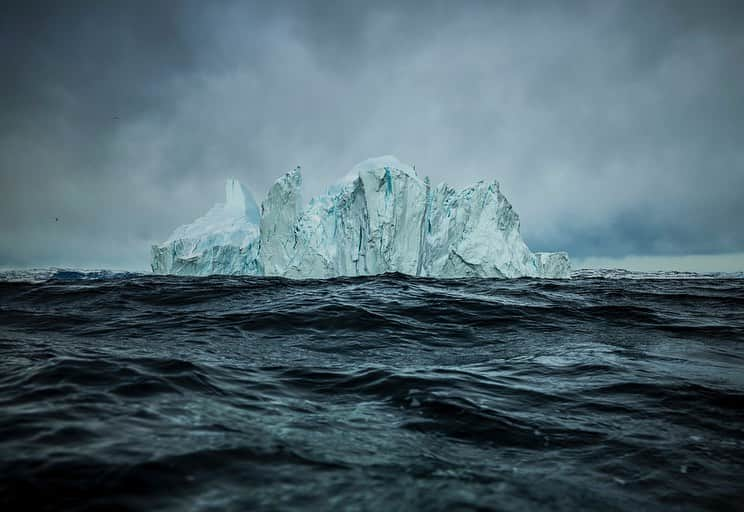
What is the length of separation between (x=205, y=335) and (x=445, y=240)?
Answer: 2817 cm

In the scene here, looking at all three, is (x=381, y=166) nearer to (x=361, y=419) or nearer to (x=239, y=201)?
(x=239, y=201)

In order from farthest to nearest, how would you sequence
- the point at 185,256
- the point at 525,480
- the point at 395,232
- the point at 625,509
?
1. the point at 185,256
2. the point at 395,232
3. the point at 525,480
4. the point at 625,509

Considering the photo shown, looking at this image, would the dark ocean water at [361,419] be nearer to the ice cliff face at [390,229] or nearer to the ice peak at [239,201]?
the ice cliff face at [390,229]

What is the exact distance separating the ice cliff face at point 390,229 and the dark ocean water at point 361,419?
23576mm

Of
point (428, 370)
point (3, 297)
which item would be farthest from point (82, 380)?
point (3, 297)

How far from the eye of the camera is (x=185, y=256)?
39.8m

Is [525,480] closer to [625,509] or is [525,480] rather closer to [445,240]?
[625,509]

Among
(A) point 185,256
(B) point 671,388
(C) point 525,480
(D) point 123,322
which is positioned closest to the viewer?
(C) point 525,480

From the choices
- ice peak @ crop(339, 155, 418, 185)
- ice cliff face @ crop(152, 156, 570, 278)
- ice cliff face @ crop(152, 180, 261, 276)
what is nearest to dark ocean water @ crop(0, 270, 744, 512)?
ice cliff face @ crop(152, 156, 570, 278)

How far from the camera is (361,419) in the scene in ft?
10.5

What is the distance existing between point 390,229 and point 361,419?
90.8 feet

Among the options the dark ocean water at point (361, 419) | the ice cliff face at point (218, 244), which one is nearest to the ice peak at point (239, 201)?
the ice cliff face at point (218, 244)

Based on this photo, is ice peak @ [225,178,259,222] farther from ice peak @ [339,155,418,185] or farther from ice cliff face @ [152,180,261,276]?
ice peak @ [339,155,418,185]

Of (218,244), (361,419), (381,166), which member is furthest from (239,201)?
(361,419)
